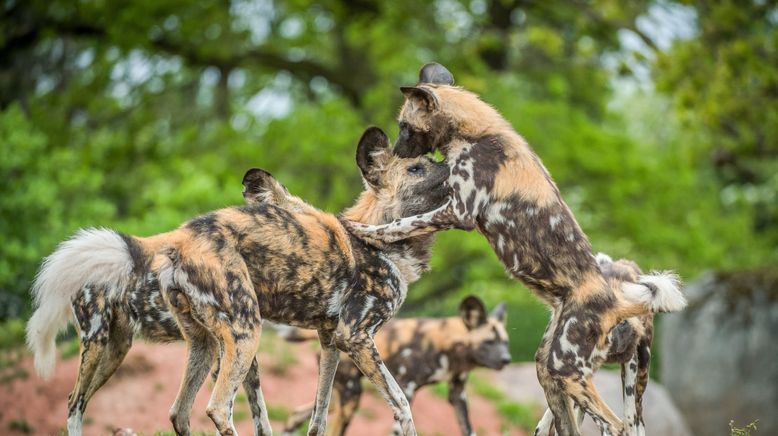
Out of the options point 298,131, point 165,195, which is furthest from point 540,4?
point 165,195

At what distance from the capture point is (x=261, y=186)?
19.9 feet

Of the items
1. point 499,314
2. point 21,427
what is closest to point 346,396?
point 499,314

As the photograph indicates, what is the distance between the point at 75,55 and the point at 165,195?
745cm

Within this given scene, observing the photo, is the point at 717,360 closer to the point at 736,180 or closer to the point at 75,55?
the point at 75,55

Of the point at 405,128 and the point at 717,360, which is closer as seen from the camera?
the point at 405,128

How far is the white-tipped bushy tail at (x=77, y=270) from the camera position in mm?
5203

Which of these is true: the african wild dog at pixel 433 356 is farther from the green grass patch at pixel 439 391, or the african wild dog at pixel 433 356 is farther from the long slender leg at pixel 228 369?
the green grass patch at pixel 439 391

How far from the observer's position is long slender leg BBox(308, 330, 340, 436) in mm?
5645

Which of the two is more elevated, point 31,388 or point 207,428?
point 207,428

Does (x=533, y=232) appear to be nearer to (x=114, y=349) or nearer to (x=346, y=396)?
(x=114, y=349)

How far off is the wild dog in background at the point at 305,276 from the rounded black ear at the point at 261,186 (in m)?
0.33

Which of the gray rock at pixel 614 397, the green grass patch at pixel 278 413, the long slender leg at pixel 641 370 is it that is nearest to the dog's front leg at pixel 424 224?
the long slender leg at pixel 641 370

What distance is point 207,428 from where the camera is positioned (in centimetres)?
977

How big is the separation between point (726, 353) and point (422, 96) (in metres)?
7.91
